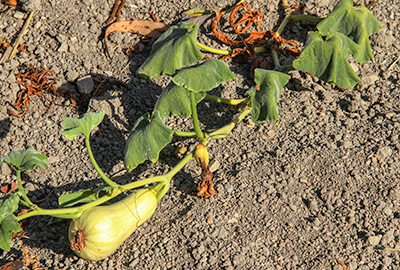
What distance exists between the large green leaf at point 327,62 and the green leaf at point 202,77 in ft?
1.86

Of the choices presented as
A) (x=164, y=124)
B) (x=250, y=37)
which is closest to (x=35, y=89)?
(x=164, y=124)

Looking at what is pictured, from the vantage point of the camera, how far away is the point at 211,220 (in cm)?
292

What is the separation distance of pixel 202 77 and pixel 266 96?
0.42 m

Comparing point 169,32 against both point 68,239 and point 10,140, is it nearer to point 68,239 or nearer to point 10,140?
point 10,140

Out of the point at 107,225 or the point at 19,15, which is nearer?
the point at 107,225

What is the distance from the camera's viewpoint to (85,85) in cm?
355

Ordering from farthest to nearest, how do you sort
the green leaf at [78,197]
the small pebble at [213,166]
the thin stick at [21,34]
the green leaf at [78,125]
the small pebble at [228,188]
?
the thin stick at [21,34] < the small pebble at [213,166] < the small pebble at [228,188] < the green leaf at [78,197] < the green leaf at [78,125]

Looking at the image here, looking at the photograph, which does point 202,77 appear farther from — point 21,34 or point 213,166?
→ point 21,34

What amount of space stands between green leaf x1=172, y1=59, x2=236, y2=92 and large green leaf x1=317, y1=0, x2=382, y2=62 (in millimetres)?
984

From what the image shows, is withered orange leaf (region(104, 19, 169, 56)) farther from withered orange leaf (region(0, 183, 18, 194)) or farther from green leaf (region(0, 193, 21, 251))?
green leaf (region(0, 193, 21, 251))

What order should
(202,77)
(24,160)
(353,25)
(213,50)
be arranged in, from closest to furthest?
1. (24,160)
2. (202,77)
3. (353,25)
4. (213,50)

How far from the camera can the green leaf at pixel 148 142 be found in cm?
282

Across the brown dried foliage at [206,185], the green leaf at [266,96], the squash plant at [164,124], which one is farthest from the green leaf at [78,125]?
the green leaf at [266,96]

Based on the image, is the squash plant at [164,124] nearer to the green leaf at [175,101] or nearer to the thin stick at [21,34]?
the green leaf at [175,101]
